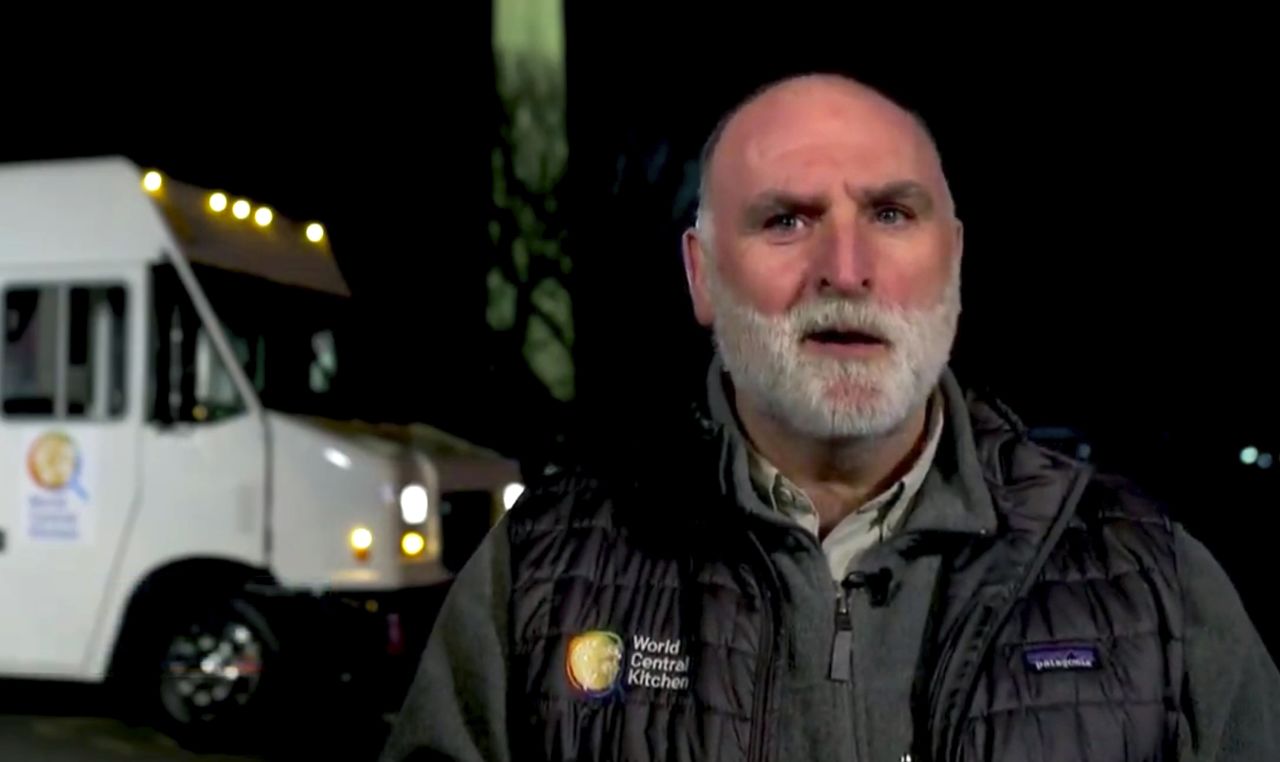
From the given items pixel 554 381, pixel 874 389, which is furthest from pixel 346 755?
pixel 554 381

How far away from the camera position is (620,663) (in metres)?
1.94

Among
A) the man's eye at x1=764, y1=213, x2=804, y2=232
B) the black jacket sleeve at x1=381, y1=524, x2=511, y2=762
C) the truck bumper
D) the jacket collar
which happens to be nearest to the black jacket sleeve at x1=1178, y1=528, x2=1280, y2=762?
the jacket collar

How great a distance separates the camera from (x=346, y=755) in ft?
26.2

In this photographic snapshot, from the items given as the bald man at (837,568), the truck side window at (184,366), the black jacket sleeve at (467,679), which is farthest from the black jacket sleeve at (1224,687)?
the truck side window at (184,366)

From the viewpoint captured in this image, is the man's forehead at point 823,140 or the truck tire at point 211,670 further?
the truck tire at point 211,670

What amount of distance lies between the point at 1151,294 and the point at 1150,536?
49.4 metres

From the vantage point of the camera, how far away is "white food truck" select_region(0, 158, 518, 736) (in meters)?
8.19

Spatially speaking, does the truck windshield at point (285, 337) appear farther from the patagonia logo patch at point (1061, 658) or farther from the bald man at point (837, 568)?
the patagonia logo patch at point (1061, 658)

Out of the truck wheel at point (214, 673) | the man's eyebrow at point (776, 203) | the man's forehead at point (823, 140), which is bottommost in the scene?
the truck wheel at point (214, 673)

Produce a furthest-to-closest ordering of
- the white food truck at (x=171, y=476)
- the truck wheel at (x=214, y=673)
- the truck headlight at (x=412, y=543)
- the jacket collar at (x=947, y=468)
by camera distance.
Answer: the truck headlight at (x=412, y=543)
the white food truck at (x=171, y=476)
the truck wheel at (x=214, y=673)
the jacket collar at (x=947, y=468)

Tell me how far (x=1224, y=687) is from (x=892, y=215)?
68cm

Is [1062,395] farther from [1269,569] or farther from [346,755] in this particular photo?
[346,755]

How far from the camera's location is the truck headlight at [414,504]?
328 inches

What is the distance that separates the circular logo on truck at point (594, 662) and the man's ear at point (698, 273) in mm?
446
